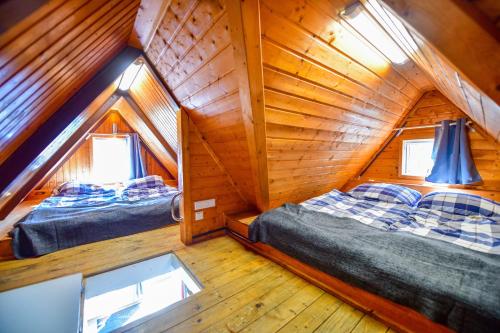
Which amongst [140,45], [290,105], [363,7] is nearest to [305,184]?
[290,105]

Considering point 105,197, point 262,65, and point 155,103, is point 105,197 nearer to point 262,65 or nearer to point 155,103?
point 155,103

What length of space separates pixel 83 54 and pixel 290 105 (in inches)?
60.3

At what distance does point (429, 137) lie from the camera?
3.03 meters

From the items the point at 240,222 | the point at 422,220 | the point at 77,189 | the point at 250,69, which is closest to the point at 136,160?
the point at 77,189

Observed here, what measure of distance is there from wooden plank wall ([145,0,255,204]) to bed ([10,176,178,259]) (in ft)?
4.78

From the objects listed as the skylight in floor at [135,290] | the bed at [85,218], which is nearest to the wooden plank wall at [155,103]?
the bed at [85,218]

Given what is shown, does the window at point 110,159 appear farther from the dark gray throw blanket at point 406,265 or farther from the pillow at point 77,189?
the dark gray throw blanket at point 406,265

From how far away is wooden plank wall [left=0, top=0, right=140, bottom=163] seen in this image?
2.85 feet

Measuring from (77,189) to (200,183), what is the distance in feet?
8.77

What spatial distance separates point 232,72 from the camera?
1.47m

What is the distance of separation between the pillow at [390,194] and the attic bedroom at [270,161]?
1.5 inches

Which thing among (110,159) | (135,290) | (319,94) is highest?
(319,94)

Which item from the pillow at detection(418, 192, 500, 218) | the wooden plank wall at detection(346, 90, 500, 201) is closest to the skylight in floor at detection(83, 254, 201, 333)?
Answer: the pillow at detection(418, 192, 500, 218)

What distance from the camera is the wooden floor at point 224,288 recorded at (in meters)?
1.42
